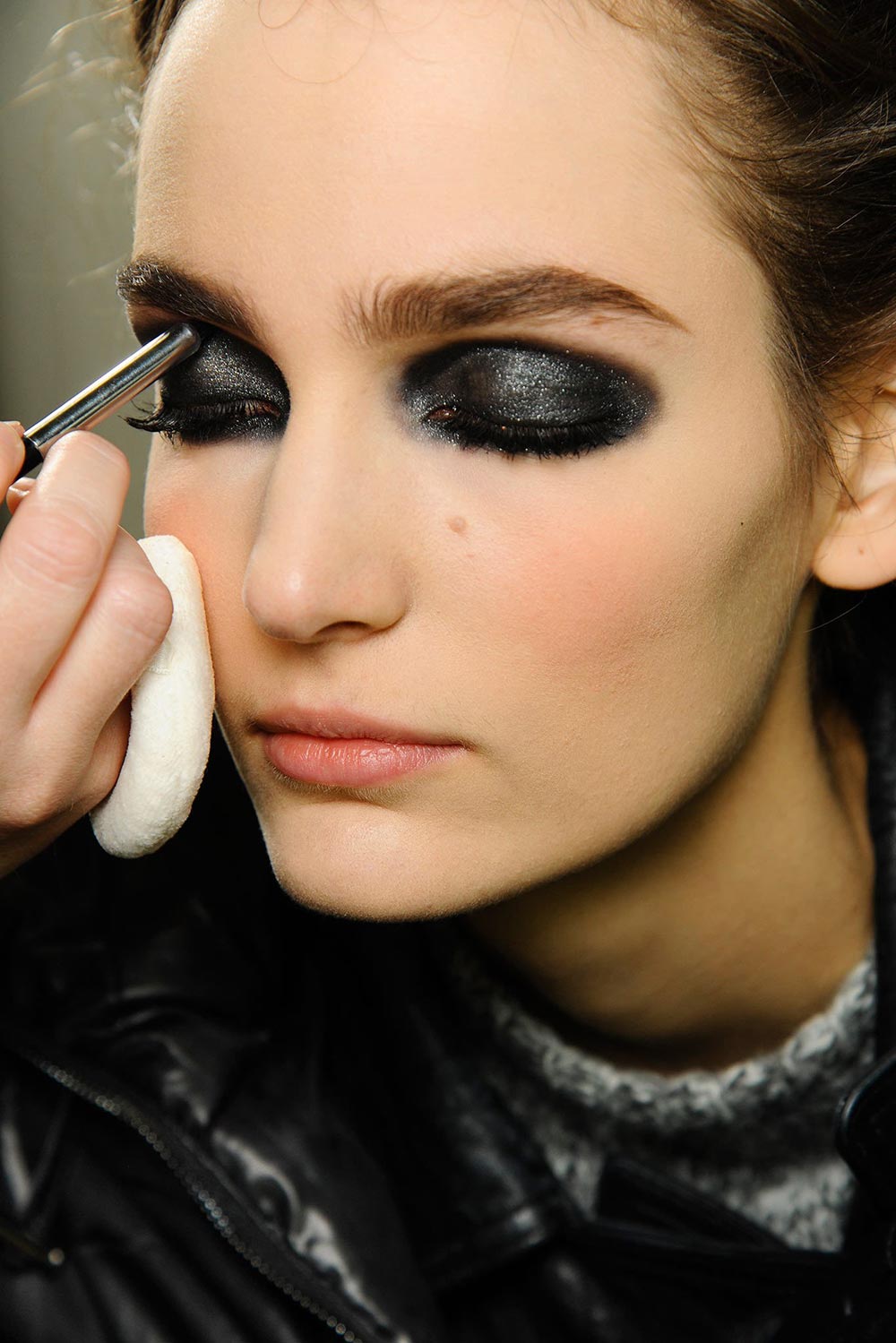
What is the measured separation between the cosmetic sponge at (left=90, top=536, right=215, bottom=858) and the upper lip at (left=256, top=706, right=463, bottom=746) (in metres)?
0.07

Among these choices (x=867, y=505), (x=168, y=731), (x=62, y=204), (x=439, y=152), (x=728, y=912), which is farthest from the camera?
(x=62, y=204)

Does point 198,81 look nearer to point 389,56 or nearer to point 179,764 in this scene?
point 389,56

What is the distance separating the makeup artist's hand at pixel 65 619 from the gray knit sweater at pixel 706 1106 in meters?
0.60

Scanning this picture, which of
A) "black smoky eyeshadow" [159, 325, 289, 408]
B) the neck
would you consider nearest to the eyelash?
"black smoky eyeshadow" [159, 325, 289, 408]

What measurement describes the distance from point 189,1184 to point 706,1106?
512mm

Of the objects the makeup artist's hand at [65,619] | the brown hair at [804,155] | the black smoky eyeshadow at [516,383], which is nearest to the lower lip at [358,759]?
the makeup artist's hand at [65,619]

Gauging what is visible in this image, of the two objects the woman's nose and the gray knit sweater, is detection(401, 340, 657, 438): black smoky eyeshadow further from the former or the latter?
the gray knit sweater

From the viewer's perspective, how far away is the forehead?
86 cm

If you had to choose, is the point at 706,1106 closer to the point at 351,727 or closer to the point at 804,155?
the point at 351,727

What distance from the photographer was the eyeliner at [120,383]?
983 mm

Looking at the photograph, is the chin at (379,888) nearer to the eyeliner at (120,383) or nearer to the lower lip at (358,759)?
the lower lip at (358,759)

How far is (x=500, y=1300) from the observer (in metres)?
1.28

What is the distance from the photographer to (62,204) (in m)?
1.56

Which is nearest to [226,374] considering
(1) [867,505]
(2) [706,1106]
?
(1) [867,505]
